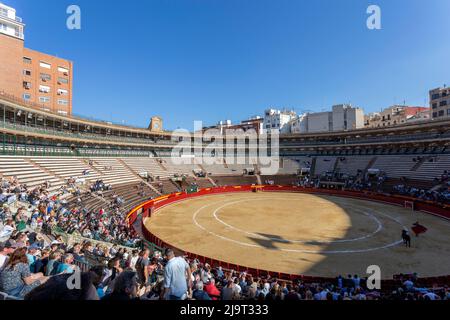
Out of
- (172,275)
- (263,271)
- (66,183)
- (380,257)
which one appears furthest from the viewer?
(66,183)

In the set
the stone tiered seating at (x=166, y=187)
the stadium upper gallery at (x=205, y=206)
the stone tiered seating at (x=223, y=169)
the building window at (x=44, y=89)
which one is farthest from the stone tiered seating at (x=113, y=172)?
the stone tiered seating at (x=223, y=169)

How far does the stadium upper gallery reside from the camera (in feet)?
27.7

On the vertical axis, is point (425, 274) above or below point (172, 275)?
below

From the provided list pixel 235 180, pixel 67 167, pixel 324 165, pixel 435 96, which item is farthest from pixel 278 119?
pixel 67 167

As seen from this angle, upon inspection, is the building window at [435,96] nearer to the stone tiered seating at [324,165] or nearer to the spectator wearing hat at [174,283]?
the stone tiered seating at [324,165]

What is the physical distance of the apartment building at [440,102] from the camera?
218 ft

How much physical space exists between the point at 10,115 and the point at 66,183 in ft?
41.0

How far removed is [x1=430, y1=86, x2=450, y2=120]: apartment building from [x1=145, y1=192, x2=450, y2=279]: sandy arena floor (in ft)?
158

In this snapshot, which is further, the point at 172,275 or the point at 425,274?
the point at 425,274

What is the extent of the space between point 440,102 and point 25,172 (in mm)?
94883

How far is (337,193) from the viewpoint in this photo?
50750mm

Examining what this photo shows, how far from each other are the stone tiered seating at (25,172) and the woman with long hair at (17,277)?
2791cm
